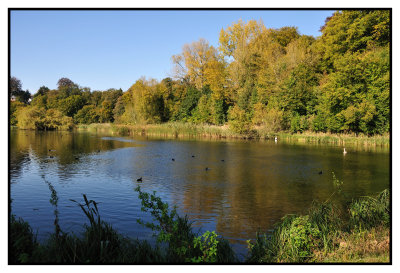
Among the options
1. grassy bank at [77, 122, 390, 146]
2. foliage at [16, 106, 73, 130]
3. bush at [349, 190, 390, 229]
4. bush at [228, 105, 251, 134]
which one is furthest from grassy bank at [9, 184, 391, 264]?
foliage at [16, 106, 73, 130]

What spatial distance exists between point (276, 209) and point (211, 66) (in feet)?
162

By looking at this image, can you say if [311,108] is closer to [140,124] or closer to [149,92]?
[140,124]

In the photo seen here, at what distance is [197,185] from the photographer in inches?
592

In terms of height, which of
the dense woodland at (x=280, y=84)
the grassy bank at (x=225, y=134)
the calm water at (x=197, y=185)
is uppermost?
the dense woodland at (x=280, y=84)

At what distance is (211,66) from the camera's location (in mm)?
58031

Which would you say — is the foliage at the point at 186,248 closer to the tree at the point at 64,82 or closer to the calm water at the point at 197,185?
the calm water at the point at 197,185

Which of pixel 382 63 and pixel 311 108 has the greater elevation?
pixel 382 63

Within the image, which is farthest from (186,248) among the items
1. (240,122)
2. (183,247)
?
(240,122)

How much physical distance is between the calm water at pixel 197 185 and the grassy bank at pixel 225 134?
9.77 m

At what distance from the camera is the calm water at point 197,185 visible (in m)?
9.82

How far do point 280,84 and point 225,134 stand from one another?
10.9 m

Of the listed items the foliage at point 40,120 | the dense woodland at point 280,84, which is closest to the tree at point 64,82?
the dense woodland at point 280,84

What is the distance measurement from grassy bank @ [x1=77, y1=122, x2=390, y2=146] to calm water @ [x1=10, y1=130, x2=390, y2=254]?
385 inches
